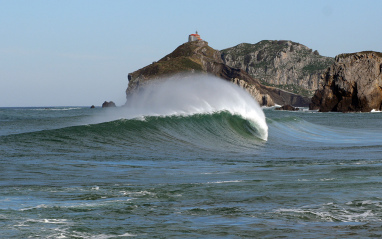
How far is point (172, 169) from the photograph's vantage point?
Answer: 14.7 meters

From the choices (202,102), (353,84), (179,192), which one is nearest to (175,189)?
(179,192)

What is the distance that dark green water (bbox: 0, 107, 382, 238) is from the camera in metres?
7.64

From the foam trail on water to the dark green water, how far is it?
35.3 ft

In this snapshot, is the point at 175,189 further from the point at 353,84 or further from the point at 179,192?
the point at 353,84

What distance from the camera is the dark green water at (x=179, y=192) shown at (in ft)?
25.1

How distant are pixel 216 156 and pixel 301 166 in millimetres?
4446

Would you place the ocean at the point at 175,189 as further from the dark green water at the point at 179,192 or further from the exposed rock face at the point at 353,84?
the exposed rock face at the point at 353,84

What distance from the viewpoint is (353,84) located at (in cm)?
10875

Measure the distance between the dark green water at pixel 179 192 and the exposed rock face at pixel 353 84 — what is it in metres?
89.6

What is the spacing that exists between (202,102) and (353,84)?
8052 centimetres

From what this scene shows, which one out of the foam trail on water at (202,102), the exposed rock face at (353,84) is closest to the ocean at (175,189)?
the foam trail on water at (202,102)

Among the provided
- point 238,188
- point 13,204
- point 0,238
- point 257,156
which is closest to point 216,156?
point 257,156

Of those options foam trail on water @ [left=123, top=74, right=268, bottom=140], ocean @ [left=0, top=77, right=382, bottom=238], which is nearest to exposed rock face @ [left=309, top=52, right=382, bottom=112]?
foam trail on water @ [left=123, top=74, right=268, bottom=140]

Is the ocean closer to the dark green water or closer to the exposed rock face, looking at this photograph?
the dark green water
